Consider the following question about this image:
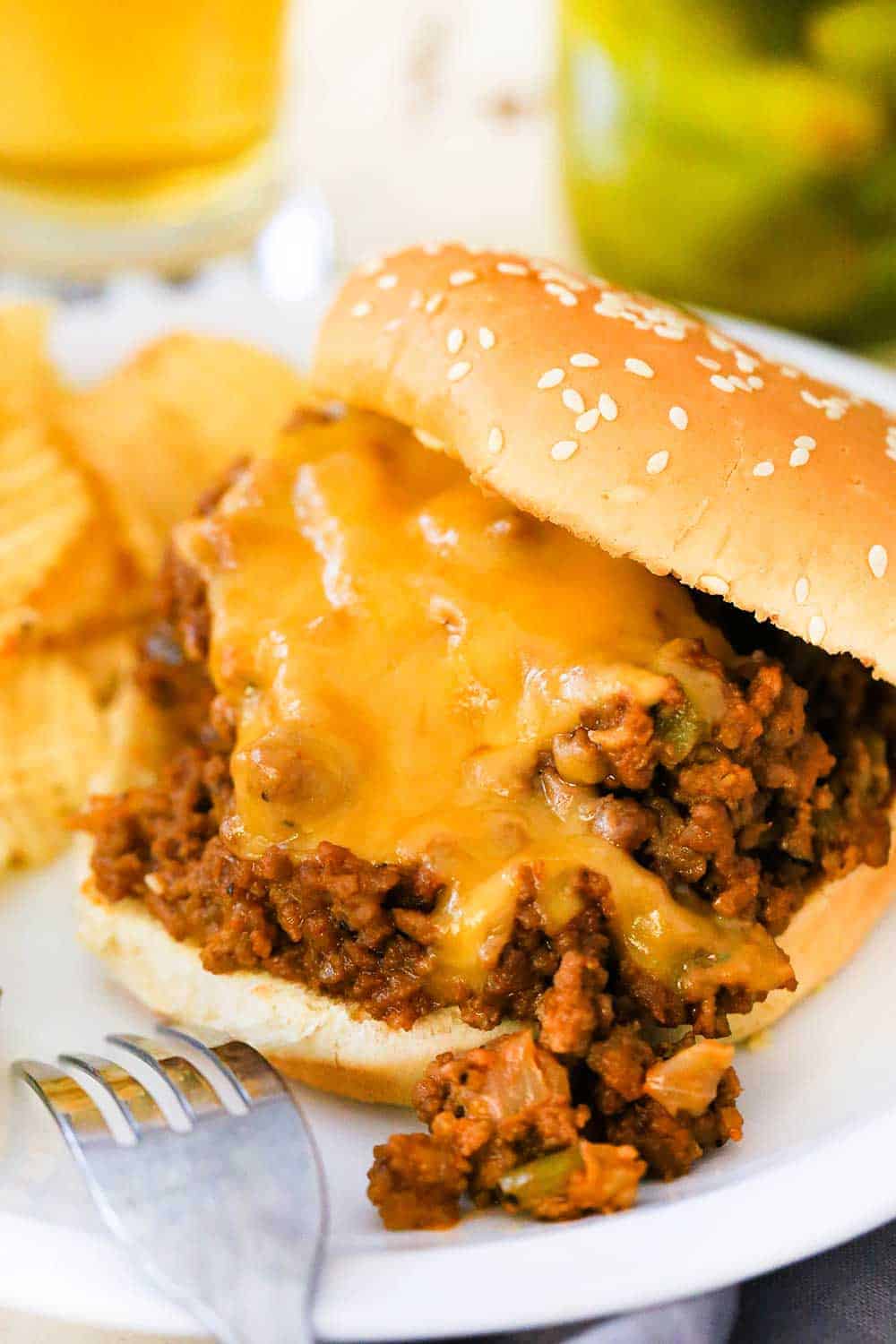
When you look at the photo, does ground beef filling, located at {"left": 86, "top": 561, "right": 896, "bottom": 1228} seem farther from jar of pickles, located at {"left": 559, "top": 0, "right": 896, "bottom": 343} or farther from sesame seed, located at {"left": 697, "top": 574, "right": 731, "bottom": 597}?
jar of pickles, located at {"left": 559, "top": 0, "right": 896, "bottom": 343}

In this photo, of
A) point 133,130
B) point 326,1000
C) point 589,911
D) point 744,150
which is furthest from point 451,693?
point 133,130

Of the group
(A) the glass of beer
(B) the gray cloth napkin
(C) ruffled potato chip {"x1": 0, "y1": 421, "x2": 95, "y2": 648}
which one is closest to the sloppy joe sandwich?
(B) the gray cloth napkin

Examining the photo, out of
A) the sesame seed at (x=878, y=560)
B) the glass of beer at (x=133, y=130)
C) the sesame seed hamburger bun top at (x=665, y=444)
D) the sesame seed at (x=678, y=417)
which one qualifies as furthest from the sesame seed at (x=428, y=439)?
the glass of beer at (x=133, y=130)

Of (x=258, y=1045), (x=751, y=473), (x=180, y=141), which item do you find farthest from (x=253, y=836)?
(x=180, y=141)

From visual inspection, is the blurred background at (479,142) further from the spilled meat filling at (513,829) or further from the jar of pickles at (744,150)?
the spilled meat filling at (513,829)

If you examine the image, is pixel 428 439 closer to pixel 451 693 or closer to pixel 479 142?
pixel 451 693

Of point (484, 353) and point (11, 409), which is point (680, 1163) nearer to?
point (484, 353)
